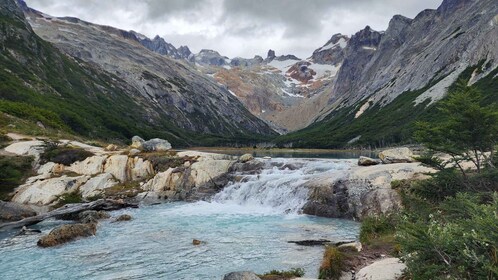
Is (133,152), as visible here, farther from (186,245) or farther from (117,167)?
(186,245)

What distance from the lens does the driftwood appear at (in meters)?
36.8

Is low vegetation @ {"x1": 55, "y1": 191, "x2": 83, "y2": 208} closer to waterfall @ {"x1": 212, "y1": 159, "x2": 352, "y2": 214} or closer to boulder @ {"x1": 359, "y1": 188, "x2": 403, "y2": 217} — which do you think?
waterfall @ {"x1": 212, "y1": 159, "x2": 352, "y2": 214}

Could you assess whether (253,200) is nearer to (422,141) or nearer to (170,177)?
(170,177)

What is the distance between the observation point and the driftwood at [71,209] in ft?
121

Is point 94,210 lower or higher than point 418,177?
lower

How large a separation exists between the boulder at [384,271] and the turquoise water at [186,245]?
4.15 meters

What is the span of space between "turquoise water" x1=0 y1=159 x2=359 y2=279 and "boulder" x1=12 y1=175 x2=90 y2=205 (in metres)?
9.94

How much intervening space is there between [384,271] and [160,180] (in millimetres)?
44004

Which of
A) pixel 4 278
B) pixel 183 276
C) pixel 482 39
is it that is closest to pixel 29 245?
pixel 4 278

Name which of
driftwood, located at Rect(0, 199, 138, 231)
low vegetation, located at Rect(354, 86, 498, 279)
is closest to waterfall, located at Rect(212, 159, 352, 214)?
driftwood, located at Rect(0, 199, 138, 231)

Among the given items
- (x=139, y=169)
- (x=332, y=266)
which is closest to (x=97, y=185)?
(x=139, y=169)

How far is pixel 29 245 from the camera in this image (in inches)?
1154

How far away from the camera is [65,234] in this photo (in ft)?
98.6

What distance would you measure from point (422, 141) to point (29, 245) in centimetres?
3372
